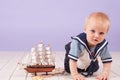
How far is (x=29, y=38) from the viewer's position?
4.26 m

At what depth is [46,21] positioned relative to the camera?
4.33 m

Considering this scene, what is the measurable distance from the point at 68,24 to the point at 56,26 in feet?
0.59

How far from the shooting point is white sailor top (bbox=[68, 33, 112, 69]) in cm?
183

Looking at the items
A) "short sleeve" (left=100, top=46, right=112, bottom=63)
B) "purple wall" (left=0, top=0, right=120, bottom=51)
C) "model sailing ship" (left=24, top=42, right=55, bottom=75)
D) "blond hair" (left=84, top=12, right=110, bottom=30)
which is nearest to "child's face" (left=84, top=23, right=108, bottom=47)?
"blond hair" (left=84, top=12, right=110, bottom=30)

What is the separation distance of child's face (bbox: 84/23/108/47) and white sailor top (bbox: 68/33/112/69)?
0.28 ft

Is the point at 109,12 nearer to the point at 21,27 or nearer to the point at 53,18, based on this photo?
the point at 53,18

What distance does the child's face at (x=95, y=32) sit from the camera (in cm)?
171

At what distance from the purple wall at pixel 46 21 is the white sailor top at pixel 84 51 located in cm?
234

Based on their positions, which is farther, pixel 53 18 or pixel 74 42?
pixel 53 18

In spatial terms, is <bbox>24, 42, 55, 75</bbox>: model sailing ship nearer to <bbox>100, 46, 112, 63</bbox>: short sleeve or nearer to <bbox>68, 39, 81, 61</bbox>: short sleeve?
<bbox>68, 39, 81, 61</bbox>: short sleeve

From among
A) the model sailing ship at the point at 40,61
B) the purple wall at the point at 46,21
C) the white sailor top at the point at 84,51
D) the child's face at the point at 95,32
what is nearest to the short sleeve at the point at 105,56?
the white sailor top at the point at 84,51

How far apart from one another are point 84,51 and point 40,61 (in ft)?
1.01

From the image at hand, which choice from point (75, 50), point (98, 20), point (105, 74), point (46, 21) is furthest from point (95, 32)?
point (46, 21)

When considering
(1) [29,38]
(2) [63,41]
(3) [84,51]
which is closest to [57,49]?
(2) [63,41]
